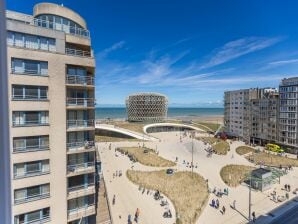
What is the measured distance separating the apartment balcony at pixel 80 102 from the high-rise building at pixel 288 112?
87.6ft

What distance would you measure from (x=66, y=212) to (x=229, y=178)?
13.4 metres

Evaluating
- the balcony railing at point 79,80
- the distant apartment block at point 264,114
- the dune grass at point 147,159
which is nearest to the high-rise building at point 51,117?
the balcony railing at point 79,80

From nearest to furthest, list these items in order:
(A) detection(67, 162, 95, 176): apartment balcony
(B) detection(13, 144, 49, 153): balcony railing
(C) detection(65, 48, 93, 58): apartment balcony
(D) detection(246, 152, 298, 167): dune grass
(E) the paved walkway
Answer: (B) detection(13, 144, 49, 153): balcony railing < (A) detection(67, 162, 95, 176): apartment balcony < (C) detection(65, 48, 93, 58): apartment balcony < (E) the paved walkway < (D) detection(246, 152, 298, 167): dune grass

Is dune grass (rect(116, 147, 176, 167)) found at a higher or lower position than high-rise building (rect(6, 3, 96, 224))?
lower

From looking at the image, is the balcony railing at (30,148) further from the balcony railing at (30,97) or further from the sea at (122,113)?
the sea at (122,113)

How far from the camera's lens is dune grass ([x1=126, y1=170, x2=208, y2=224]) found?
35.4ft

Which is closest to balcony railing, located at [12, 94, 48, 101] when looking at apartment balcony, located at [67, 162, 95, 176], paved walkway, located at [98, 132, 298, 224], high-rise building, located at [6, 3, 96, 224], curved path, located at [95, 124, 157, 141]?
high-rise building, located at [6, 3, 96, 224]

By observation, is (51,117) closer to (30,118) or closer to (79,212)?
(30,118)

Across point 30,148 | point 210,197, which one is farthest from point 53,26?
point 210,197

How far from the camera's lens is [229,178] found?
53.1 ft

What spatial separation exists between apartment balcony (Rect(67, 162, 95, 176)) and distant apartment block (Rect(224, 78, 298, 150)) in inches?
1061

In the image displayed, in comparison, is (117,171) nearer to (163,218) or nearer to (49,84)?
(163,218)

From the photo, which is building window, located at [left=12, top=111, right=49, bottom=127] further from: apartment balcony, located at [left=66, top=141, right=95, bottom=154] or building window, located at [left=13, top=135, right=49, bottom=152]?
apartment balcony, located at [left=66, top=141, right=95, bottom=154]

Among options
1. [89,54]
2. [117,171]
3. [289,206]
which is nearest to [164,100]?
[117,171]
